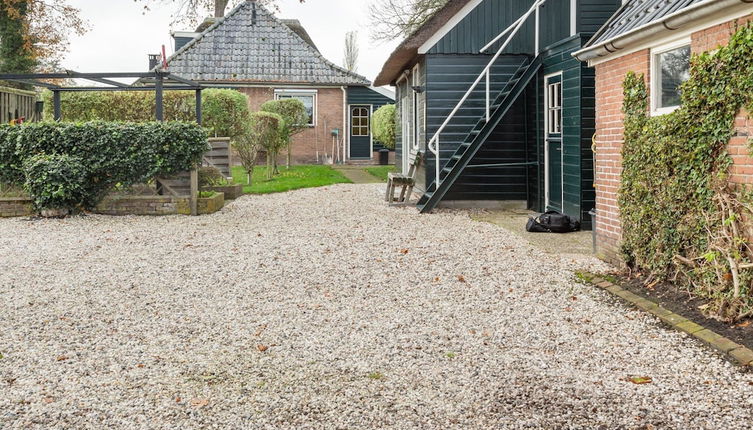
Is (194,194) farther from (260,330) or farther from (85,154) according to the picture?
(260,330)

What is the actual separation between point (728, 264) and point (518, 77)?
29.4 ft

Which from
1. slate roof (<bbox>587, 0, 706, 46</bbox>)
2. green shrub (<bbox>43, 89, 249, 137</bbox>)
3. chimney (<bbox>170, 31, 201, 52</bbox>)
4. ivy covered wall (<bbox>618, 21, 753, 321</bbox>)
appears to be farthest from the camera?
chimney (<bbox>170, 31, 201, 52</bbox>)

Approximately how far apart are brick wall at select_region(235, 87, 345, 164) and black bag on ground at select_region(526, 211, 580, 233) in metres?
21.0

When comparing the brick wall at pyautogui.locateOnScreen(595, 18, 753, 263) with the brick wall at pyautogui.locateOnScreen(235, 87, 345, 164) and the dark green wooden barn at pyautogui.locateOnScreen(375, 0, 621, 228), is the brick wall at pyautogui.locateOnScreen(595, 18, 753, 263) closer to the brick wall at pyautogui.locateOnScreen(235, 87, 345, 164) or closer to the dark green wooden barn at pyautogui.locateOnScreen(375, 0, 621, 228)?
the dark green wooden barn at pyautogui.locateOnScreen(375, 0, 621, 228)

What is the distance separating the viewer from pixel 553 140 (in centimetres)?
1284

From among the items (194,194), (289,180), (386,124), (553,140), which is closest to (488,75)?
(553,140)

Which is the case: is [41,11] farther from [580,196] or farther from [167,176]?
[580,196]

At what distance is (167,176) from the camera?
13.5 m

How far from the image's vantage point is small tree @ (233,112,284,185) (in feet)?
63.7

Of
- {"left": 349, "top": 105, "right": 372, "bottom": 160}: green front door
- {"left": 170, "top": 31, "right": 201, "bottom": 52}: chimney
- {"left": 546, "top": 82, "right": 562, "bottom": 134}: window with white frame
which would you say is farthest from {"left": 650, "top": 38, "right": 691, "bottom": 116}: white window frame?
{"left": 170, "top": 31, "right": 201, "bottom": 52}: chimney

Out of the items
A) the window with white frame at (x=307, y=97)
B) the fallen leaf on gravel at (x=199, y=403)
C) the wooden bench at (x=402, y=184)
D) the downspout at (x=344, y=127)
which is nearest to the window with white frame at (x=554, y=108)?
the wooden bench at (x=402, y=184)

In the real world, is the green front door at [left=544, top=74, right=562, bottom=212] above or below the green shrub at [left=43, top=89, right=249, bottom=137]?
below

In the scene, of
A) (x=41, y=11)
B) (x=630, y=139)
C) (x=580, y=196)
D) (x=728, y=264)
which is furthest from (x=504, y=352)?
(x=41, y=11)

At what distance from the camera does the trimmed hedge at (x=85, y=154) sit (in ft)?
41.9
